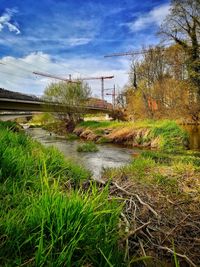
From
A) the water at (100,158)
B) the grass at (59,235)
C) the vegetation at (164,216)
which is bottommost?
the water at (100,158)

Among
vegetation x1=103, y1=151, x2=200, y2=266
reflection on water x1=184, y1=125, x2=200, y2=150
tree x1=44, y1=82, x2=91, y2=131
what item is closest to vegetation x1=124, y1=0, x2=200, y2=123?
reflection on water x1=184, y1=125, x2=200, y2=150

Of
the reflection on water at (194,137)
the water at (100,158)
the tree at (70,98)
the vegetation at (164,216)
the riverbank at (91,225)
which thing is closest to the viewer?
the riverbank at (91,225)

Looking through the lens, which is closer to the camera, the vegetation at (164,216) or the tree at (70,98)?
the vegetation at (164,216)

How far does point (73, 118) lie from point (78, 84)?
4.39 meters

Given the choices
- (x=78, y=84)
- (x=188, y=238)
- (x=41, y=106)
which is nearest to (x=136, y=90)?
(x=78, y=84)

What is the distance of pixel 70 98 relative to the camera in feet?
113

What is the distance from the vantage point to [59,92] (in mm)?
34844

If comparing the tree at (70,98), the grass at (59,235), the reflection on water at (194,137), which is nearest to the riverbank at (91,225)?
the grass at (59,235)

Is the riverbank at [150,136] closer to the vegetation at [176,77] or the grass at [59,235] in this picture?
the vegetation at [176,77]

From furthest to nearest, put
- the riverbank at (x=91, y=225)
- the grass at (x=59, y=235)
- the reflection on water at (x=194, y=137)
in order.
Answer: the reflection on water at (x=194, y=137) → the riverbank at (x=91, y=225) → the grass at (x=59, y=235)

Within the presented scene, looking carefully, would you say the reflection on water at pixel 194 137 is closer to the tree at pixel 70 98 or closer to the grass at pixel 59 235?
the tree at pixel 70 98

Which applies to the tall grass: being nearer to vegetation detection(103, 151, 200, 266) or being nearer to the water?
the water

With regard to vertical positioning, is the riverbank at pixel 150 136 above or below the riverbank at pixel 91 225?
below

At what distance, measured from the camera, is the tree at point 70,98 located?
112ft
